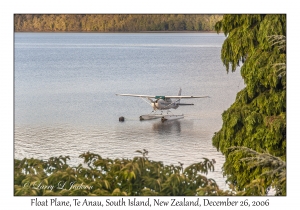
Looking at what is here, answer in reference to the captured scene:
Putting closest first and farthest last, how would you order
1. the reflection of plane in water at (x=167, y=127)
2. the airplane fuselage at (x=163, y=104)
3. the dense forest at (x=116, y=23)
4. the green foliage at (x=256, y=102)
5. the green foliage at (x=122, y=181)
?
the green foliage at (x=122, y=181) < the green foliage at (x=256, y=102) < the dense forest at (x=116, y=23) < the reflection of plane in water at (x=167, y=127) < the airplane fuselage at (x=163, y=104)

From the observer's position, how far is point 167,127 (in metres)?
17.1

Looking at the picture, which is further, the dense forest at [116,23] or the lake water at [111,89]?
the lake water at [111,89]

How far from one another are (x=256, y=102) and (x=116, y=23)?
3.17m

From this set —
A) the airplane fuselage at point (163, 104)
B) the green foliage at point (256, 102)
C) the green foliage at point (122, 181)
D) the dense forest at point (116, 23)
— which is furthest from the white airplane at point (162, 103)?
the green foliage at point (122, 181)

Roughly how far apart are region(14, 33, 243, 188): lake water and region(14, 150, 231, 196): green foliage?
376 cm

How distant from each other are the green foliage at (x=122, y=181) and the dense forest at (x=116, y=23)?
10.9 ft

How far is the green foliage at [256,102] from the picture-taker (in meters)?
11.7

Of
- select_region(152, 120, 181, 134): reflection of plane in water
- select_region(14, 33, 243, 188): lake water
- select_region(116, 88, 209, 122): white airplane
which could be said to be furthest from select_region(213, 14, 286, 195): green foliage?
select_region(116, 88, 209, 122): white airplane

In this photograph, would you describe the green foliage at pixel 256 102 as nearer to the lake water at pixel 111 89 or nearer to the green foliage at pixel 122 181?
the green foliage at pixel 122 181

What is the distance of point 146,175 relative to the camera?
10.4 meters

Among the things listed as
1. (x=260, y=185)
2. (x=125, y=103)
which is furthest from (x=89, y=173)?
(x=125, y=103)

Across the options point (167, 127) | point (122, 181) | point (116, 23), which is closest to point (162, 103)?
point (167, 127)
